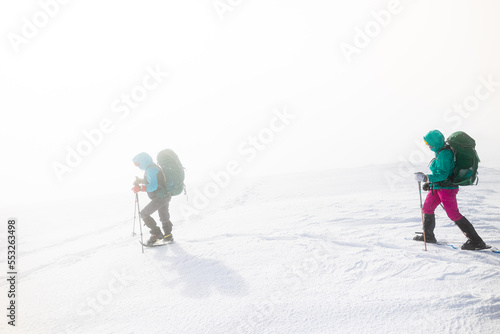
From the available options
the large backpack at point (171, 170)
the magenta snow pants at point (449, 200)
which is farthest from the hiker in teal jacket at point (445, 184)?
the large backpack at point (171, 170)

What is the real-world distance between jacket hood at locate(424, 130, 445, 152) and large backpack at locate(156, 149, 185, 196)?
495 centimetres

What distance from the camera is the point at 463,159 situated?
422 centimetres

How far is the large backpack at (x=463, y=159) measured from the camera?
419cm

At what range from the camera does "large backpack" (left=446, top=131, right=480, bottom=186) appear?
419cm

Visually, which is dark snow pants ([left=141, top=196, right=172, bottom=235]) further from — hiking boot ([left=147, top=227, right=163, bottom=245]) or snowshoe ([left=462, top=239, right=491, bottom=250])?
snowshoe ([left=462, top=239, right=491, bottom=250])

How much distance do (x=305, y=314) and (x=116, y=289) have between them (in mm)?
2846

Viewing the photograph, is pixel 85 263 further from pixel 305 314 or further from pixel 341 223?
pixel 341 223

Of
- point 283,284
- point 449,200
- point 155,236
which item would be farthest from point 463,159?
point 155,236

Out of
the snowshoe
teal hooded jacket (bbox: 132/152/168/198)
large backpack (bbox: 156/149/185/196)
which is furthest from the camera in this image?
large backpack (bbox: 156/149/185/196)

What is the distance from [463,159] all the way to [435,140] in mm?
491

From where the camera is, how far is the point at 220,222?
8.05 meters

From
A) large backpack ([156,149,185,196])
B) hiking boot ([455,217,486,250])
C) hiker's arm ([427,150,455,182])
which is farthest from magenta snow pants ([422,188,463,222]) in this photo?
large backpack ([156,149,185,196])

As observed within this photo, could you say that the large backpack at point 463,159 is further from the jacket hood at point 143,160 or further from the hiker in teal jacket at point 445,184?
the jacket hood at point 143,160

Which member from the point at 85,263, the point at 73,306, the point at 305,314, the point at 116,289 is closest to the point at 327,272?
the point at 305,314
